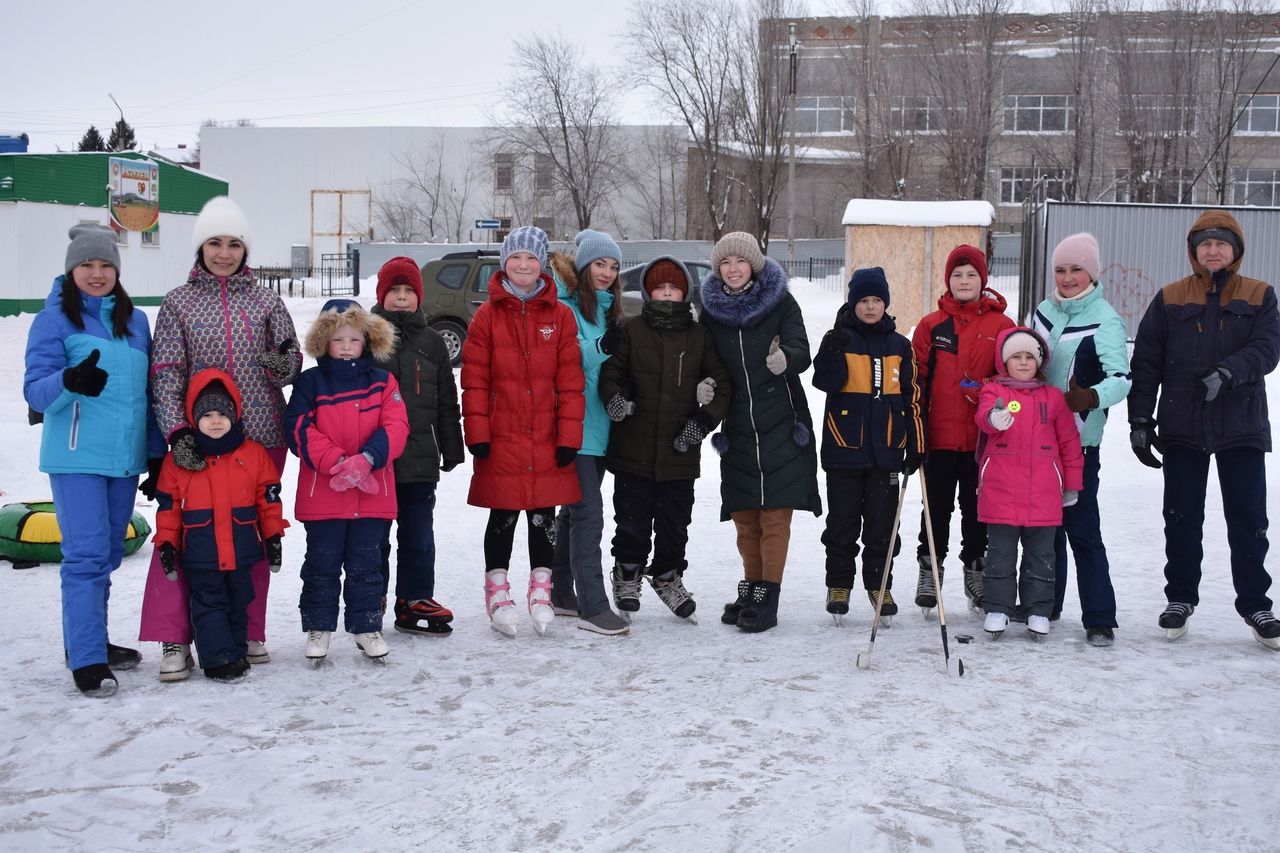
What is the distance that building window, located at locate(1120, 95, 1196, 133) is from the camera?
3609 centimetres

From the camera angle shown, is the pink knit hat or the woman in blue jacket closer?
the woman in blue jacket

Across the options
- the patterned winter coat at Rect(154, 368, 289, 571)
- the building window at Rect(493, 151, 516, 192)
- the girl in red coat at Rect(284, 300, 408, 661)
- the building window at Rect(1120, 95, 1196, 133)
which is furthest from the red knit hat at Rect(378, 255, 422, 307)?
the building window at Rect(493, 151, 516, 192)

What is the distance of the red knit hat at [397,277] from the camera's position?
17.8ft

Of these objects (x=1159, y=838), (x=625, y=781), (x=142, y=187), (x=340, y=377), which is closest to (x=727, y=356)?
(x=340, y=377)

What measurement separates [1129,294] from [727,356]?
54.6 ft

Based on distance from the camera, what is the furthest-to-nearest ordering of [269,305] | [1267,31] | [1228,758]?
[1267,31] < [269,305] < [1228,758]

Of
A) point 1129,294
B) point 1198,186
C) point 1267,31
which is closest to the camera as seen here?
point 1129,294

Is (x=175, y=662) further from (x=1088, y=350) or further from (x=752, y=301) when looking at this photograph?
(x=1088, y=350)

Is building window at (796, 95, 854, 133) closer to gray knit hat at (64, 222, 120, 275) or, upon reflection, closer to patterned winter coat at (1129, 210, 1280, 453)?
patterned winter coat at (1129, 210, 1280, 453)

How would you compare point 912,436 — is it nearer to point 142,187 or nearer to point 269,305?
point 269,305

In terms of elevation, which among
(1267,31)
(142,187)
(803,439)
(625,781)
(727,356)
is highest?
(1267,31)

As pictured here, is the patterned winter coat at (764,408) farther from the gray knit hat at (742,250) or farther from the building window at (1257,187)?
the building window at (1257,187)

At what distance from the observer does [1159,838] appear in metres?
3.24

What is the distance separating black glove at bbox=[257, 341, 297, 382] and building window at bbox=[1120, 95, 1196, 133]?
36.7 metres
